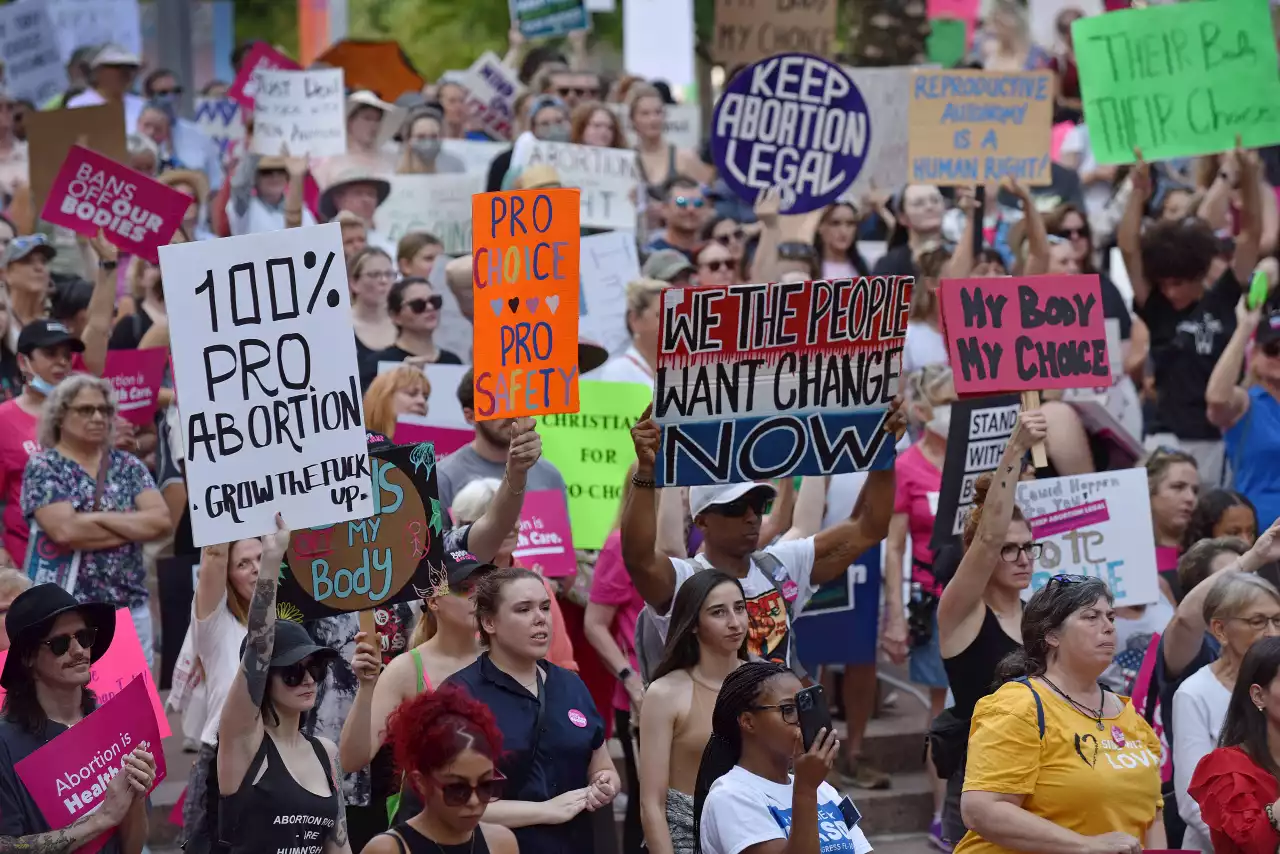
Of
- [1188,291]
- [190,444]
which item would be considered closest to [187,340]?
[190,444]

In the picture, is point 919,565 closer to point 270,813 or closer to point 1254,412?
point 1254,412

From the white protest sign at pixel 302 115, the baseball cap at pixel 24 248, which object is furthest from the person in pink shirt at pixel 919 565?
the white protest sign at pixel 302 115

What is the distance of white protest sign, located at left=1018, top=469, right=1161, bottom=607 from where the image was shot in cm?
851

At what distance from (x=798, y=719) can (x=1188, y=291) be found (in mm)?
6347

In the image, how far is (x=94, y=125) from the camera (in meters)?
12.2

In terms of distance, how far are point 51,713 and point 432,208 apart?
23.8ft

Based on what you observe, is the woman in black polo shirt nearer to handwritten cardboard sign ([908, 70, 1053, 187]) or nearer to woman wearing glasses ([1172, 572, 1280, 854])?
woman wearing glasses ([1172, 572, 1280, 854])

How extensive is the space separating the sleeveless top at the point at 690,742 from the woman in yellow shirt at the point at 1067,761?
0.91 m

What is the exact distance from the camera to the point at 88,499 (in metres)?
8.70

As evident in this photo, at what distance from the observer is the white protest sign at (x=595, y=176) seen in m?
12.6

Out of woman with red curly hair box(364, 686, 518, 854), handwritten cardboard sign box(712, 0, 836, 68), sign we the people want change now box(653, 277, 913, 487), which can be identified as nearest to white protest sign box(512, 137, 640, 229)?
handwritten cardboard sign box(712, 0, 836, 68)

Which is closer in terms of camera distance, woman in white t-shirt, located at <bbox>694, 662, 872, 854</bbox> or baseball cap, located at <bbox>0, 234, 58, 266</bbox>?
woman in white t-shirt, located at <bbox>694, 662, 872, 854</bbox>

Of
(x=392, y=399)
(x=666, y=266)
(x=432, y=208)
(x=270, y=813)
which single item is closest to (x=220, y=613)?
(x=270, y=813)

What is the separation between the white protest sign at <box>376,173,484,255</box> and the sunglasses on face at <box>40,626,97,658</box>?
272 inches
